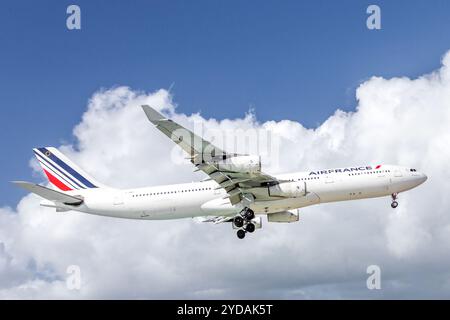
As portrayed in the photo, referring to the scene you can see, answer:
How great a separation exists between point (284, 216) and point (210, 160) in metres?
17.9

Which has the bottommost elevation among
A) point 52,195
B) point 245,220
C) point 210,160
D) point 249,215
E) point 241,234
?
point 241,234

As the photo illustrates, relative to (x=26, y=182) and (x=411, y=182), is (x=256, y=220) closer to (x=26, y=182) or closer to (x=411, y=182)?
(x=411, y=182)

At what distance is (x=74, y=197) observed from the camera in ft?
246

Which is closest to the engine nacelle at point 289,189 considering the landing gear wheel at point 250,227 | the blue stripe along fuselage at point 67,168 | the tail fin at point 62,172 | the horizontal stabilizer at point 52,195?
the landing gear wheel at point 250,227

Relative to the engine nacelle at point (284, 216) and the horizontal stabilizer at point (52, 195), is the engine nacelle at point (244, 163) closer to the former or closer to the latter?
the engine nacelle at point (284, 216)

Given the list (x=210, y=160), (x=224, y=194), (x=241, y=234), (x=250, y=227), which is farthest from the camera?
(x=224, y=194)

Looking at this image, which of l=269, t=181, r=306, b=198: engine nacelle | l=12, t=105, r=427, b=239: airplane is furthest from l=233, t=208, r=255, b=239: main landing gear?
l=269, t=181, r=306, b=198: engine nacelle

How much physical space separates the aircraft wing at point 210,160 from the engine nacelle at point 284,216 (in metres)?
7.53

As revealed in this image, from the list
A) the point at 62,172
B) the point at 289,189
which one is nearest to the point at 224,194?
the point at 289,189

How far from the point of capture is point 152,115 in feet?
172

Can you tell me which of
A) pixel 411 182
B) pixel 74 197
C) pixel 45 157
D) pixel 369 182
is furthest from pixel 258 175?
pixel 45 157

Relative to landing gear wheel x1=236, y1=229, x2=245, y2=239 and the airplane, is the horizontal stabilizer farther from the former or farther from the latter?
landing gear wheel x1=236, y1=229, x2=245, y2=239

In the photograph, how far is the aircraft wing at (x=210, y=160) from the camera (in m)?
54.0

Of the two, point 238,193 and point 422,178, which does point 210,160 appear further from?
point 422,178
